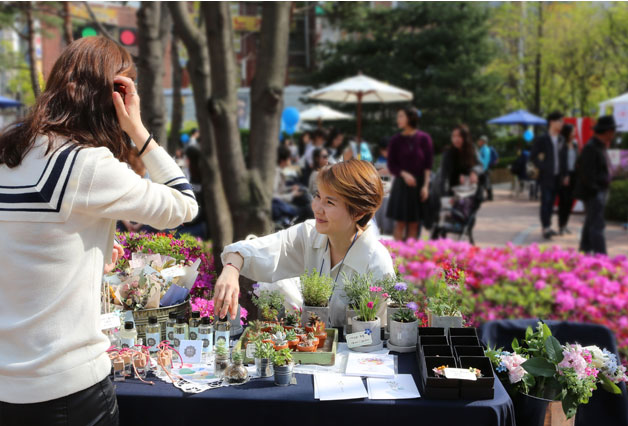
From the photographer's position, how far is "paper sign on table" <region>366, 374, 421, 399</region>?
2.03 metres

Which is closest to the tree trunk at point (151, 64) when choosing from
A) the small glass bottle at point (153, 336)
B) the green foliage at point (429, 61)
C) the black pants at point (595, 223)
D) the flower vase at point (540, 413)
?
the small glass bottle at point (153, 336)

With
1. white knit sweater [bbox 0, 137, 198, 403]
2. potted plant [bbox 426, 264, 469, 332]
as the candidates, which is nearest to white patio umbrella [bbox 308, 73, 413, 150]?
potted plant [bbox 426, 264, 469, 332]

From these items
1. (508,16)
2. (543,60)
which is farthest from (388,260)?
(508,16)

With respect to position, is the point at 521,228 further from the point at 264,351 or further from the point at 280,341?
the point at 264,351

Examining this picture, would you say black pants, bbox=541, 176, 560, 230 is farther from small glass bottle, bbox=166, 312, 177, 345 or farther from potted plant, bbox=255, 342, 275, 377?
potted plant, bbox=255, 342, 275, 377

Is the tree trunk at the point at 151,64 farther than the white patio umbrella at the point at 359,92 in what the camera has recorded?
No

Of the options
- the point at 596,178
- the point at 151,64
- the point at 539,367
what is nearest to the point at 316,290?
→ the point at 539,367

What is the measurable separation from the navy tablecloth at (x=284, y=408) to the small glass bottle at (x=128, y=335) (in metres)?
0.21

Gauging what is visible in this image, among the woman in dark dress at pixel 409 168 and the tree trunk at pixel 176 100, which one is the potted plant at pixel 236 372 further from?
the tree trunk at pixel 176 100

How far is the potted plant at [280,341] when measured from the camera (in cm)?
223

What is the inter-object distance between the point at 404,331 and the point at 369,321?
139 mm

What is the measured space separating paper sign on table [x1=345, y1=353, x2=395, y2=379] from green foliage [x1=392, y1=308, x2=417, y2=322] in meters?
0.16

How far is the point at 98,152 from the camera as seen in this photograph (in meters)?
1.63

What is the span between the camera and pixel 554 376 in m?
2.28
